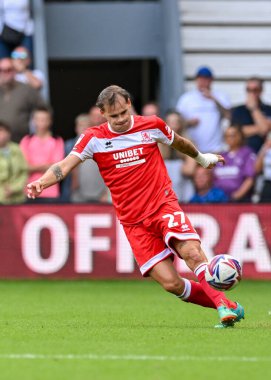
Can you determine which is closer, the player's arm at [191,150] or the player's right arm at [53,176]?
the player's right arm at [53,176]

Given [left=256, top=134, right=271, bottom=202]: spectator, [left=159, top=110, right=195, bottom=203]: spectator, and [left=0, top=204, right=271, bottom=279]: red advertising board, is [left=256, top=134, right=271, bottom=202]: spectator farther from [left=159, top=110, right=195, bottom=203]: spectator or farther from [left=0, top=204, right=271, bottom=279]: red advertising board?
[left=159, top=110, right=195, bottom=203]: spectator

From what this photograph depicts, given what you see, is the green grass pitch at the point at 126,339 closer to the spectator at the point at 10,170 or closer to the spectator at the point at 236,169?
the spectator at the point at 10,170

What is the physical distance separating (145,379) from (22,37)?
1258cm

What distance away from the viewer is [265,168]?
56.0 ft

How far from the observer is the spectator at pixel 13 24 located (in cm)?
1859

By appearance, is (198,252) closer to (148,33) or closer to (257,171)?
(257,171)

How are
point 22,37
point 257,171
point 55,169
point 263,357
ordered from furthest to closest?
point 22,37
point 257,171
point 55,169
point 263,357

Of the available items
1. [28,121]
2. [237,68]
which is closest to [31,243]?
[28,121]

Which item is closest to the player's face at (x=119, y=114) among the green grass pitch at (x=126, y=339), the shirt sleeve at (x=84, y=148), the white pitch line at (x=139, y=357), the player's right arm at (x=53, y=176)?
the shirt sleeve at (x=84, y=148)

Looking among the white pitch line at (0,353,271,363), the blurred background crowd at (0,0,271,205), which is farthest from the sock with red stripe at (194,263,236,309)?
the blurred background crowd at (0,0,271,205)

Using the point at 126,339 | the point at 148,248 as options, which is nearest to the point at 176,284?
the point at 148,248

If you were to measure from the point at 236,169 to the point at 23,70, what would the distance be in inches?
146

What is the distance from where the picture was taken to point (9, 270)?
1612cm

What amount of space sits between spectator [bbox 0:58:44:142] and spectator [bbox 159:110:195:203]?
6.50 feet
